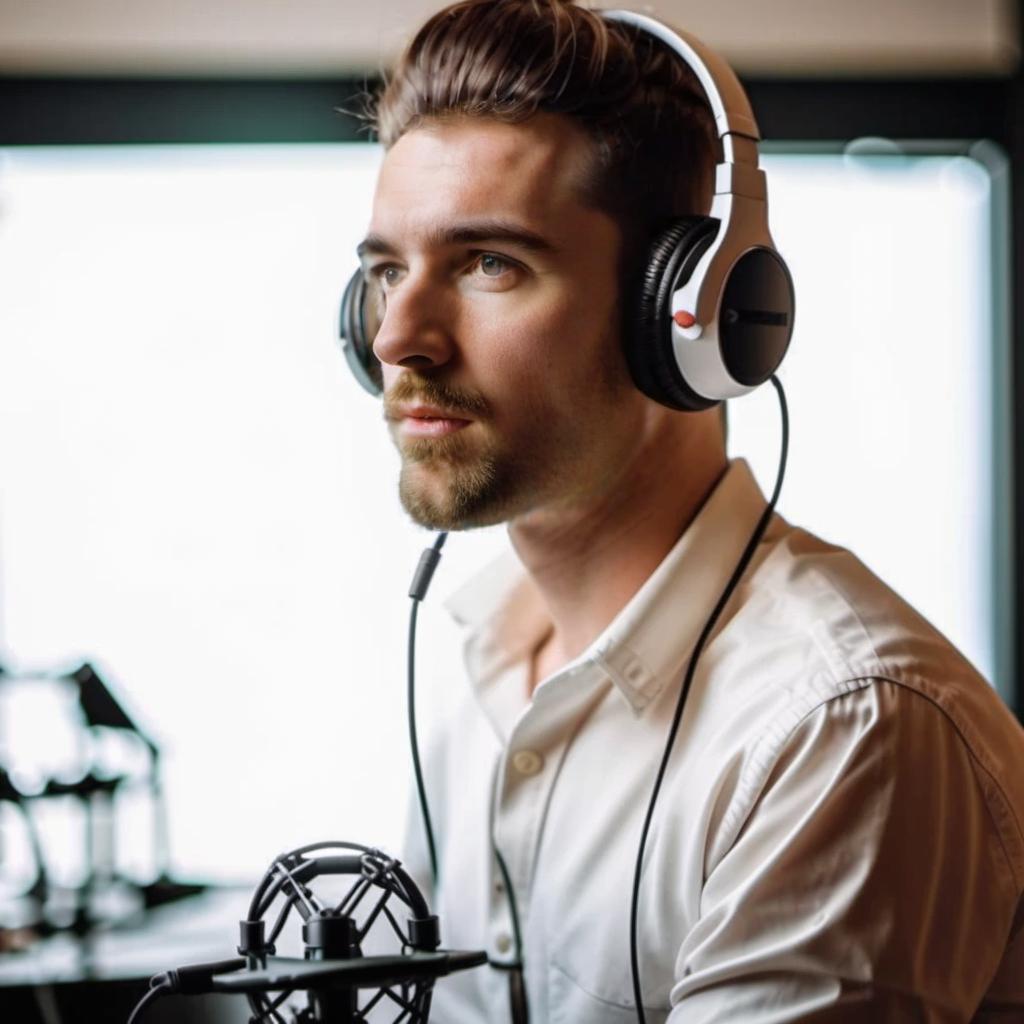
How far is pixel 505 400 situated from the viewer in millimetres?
1112

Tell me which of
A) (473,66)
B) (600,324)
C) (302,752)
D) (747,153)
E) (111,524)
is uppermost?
(473,66)

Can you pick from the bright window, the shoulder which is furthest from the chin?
the bright window

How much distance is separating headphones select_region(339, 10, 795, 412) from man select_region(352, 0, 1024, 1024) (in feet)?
0.21

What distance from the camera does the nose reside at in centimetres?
108

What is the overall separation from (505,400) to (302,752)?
3.89 feet

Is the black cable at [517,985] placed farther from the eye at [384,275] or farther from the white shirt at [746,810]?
the eye at [384,275]

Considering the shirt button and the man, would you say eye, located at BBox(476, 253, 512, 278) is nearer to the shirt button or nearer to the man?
the man

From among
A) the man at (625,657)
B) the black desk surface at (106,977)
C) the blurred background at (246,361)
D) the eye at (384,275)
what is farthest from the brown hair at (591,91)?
the black desk surface at (106,977)

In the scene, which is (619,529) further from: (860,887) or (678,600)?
(860,887)

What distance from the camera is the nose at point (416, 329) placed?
1.08 metres

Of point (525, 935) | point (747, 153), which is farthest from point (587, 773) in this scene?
point (747, 153)

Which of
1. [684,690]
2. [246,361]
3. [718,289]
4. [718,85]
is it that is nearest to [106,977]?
[246,361]

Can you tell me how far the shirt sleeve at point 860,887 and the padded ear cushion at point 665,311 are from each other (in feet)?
1.00

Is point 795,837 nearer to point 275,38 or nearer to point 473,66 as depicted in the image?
point 473,66
